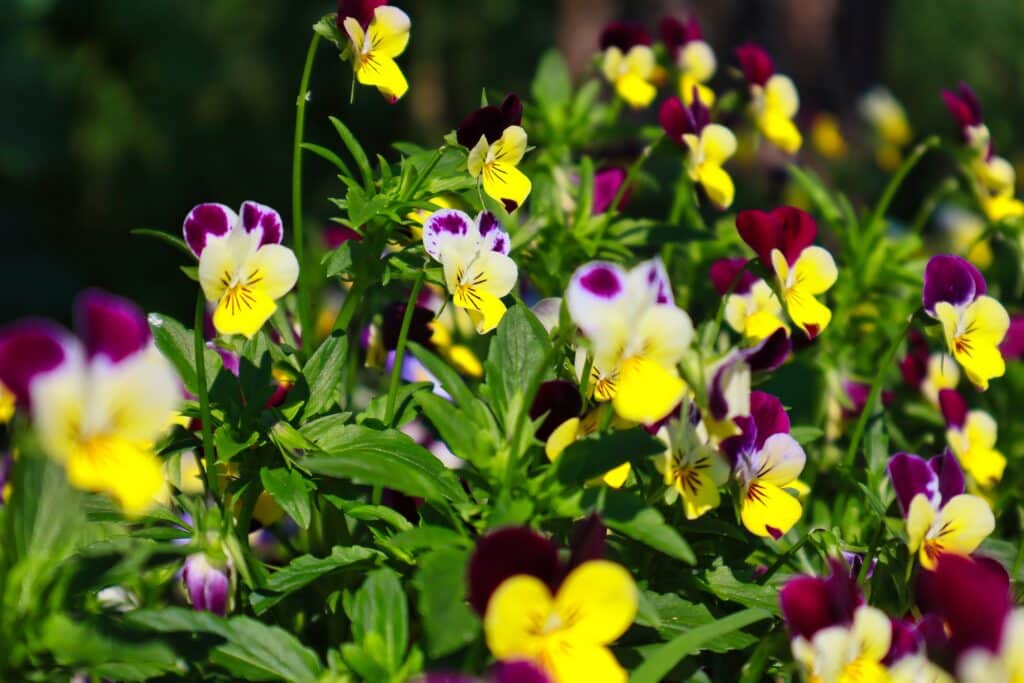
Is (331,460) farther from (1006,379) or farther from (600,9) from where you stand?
(600,9)

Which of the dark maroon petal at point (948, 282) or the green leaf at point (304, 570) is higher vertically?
the dark maroon petal at point (948, 282)

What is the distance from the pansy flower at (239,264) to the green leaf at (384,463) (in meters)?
0.11

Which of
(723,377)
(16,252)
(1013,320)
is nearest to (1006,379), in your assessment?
(1013,320)

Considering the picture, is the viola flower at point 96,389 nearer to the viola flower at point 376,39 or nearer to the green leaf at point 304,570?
the green leaf at point 304,570

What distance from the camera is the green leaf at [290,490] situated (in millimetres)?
900

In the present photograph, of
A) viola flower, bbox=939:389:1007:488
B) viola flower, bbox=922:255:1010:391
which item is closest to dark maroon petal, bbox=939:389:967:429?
viola flower, bbox=939:389:1007:488

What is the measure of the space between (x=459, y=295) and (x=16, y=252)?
500cm

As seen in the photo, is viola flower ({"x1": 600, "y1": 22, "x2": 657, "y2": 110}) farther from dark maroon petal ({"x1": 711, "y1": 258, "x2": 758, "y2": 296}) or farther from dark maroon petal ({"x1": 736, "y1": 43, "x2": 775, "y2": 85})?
dark maroon petal ({"x1": 711, "y1": 258, "x2": 758, "y2": 296})

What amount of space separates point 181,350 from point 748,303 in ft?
1.67

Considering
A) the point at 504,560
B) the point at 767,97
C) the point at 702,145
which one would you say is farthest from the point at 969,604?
the point at 767,97

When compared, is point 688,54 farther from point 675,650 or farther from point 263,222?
point 675,650

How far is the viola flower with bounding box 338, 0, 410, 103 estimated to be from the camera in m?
1.07

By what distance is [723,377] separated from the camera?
2.79 ft

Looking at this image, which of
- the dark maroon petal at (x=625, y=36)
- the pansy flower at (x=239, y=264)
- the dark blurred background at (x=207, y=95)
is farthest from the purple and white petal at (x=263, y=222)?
the dark blurred background at (x=207, y=95)
